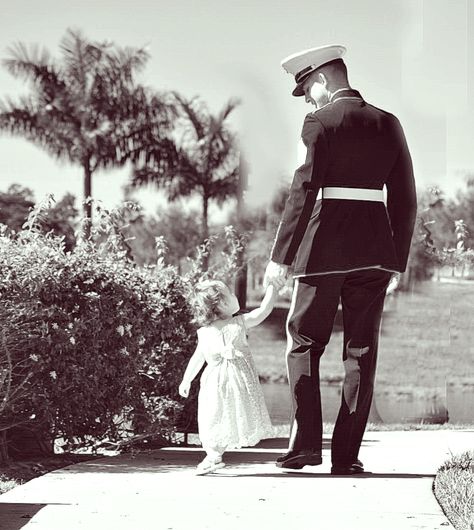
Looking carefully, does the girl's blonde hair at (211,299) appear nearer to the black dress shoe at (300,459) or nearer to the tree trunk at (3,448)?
the black dress shoe at (300,459)

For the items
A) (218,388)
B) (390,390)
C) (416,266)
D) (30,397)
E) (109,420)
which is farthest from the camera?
(390,390)

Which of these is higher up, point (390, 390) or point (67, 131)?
point (67, 131)

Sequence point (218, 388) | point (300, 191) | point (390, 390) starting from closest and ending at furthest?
point (300, 191)
point (218, 388)
point (390, 390)

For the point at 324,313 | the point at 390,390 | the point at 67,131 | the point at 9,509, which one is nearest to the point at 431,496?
the point at 324,313

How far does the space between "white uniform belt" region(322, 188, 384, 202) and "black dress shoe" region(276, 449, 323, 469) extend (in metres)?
1.51

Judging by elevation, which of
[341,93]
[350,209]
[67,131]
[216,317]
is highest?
[67,131]

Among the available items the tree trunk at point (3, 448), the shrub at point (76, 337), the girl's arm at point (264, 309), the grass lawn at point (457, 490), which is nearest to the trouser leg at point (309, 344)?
the girl's arm at point (264, 309)

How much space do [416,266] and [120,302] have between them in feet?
56.6

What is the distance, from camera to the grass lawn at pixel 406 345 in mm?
32719

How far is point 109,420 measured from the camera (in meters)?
8.34

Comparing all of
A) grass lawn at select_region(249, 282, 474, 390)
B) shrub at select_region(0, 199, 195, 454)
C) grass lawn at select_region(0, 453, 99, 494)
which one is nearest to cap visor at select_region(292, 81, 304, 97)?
shrub at select_region(0, 199, 195, 454)

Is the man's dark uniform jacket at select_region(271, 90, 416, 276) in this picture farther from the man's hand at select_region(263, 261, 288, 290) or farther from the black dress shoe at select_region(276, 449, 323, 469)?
the black dress shoe at select_region(276, 449, 323, 469)

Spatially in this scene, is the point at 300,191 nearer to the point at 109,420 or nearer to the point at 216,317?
the point at 216,317

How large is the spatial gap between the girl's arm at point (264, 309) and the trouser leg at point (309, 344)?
0.34 metres
